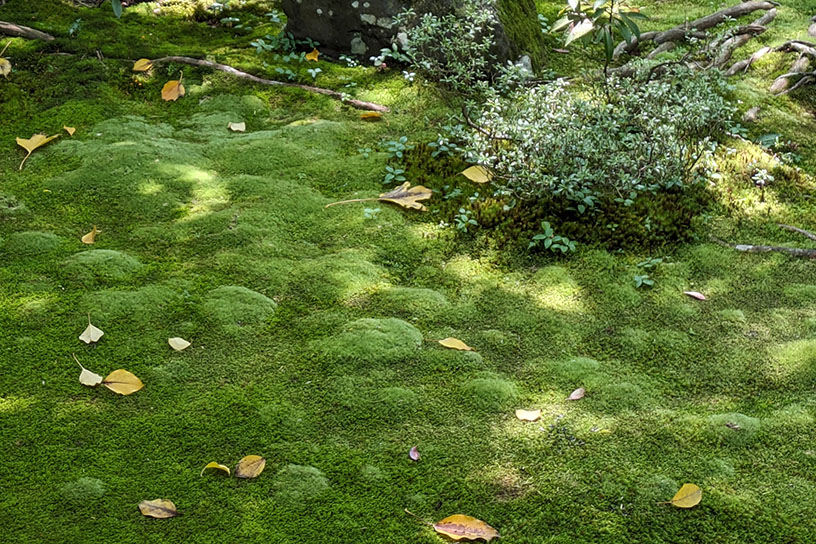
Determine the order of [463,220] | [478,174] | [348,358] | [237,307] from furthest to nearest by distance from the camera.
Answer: [478,174]
[463,220]
[237,307]
[348,358]

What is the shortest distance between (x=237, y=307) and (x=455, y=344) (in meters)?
0.98

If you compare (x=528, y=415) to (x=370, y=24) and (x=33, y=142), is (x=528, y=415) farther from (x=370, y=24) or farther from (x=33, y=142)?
(x=370, y=24)

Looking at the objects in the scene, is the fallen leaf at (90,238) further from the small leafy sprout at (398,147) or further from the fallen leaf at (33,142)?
the small leafy sprout at (398,147)

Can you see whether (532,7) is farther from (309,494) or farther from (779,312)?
(309,494)

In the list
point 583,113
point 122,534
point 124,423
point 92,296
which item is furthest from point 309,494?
point 583,113

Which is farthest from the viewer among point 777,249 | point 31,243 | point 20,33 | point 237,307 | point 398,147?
point 20,33

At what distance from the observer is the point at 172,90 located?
5500 millimetres

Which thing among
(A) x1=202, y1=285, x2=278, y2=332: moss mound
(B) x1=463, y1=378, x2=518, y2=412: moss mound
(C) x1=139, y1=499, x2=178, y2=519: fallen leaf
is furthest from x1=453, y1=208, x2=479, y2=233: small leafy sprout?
(C) x1=139, y1=499, x2=178, y2=519: fallen leaf

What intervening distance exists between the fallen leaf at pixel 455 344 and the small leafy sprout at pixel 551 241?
2.92 ft

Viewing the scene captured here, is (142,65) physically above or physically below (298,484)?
above

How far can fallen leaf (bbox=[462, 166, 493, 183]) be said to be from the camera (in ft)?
14.8

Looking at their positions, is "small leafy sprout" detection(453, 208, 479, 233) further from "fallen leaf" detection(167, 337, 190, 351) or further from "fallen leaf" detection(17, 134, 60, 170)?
"fallen leaf" detection(17, 134, 60, 170)

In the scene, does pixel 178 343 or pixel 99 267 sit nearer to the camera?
pixel 178 343

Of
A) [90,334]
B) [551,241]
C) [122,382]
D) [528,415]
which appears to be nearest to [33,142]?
[90,334]
